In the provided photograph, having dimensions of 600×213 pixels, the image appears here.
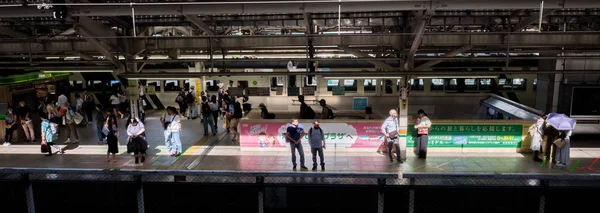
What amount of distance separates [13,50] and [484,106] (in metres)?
17.2

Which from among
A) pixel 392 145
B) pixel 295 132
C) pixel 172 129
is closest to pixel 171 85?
pixel 172 129

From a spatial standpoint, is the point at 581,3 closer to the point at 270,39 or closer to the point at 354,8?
the point at 354,8

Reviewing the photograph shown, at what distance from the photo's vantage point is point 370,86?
2069 centimetres

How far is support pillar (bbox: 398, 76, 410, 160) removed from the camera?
1130 cm

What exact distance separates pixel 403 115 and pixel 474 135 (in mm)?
2288

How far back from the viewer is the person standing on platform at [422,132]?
11297 mm

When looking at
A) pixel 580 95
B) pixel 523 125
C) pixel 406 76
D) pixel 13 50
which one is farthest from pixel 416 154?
pixel 13 50

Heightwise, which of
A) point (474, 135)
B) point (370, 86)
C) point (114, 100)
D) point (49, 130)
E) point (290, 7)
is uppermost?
point (290, 7)

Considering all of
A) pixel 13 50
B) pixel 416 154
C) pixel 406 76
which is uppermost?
pixel 13 50

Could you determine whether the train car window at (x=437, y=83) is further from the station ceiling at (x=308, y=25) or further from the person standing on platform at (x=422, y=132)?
the person standing on platform at (x=422, y=132)

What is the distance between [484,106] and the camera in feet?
61.2

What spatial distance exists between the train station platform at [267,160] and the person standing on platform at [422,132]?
0.23 meters

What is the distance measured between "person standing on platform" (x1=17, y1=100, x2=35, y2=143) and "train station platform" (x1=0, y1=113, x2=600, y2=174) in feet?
1.74

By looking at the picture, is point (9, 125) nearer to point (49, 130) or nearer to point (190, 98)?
point (49, 130)
